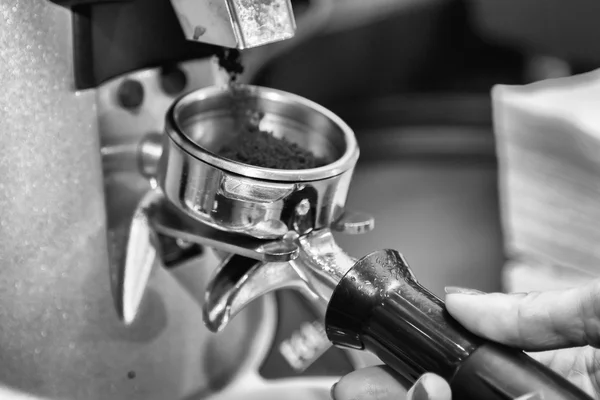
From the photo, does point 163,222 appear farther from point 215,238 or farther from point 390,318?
point 390,318

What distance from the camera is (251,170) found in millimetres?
320

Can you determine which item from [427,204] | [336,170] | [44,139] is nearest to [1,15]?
[44,139]

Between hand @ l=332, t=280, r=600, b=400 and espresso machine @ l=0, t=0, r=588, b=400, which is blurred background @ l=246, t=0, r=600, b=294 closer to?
espresso machine @ l=0, t=0, r=588, b=400

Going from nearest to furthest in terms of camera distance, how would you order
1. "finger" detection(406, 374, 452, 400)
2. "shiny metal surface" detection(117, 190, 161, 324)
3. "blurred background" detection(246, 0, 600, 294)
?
"finger" detection(406, 374, 452, 400)
"shiny metal surface" detection(117, 190, 161, 324)
"blurred background" detection(246, 0, 600, 294)

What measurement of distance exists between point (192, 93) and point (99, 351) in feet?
0.54

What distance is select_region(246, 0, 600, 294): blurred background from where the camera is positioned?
0.72 m

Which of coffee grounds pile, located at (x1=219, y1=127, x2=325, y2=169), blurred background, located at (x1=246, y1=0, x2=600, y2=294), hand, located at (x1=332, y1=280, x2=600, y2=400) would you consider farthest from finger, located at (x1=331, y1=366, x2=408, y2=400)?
blurred background, located at (x1=246, y1=0, x2=600, y2=294)

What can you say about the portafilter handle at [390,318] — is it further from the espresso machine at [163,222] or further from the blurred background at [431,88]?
the blurred background at [431,88]

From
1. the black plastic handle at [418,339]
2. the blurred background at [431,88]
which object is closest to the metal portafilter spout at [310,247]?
the black plastic handle at [418,339]

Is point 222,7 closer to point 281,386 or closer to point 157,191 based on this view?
point 157,191

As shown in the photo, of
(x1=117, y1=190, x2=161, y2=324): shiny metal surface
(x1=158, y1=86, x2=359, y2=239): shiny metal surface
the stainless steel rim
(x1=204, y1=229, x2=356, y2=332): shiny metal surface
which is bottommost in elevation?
(x1=117, y1=190, x2=161, y2=324): shiny metal surface

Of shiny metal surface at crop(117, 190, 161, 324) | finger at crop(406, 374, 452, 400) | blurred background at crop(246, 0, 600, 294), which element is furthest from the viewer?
blurred background at crop(246, 0, 600, 294)

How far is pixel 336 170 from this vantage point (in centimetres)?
34

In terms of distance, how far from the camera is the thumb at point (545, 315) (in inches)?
13.6
